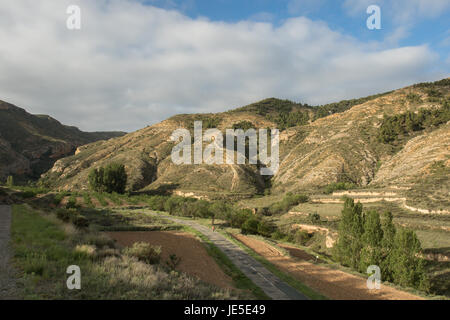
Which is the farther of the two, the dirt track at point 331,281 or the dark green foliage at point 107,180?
the dark green foliage at point 107,180

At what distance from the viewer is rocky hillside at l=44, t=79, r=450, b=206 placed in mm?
59000

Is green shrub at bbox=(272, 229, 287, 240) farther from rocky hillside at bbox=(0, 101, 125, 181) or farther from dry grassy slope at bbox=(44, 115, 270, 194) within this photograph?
rocky hillside at bbox=(0, 101, 125, 181)

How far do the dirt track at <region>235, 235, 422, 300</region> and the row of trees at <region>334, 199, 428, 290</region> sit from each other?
3080 mm

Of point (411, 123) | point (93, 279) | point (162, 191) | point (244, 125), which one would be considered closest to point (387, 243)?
point (93, 279)

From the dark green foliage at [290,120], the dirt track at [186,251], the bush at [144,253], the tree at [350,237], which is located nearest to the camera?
the bush at [144,253]

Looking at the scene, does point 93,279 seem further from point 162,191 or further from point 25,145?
point 25,145

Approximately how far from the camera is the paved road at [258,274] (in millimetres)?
14578

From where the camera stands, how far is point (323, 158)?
76375mm

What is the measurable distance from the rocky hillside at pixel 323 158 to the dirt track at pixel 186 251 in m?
38.6

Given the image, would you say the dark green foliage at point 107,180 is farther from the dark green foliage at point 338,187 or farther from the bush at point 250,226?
the dark green foliage at point 338,187

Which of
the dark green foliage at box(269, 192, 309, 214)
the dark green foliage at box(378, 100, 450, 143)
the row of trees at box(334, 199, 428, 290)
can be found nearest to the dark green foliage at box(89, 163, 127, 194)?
the dark green foliage at box(269, 192, 309, 214)

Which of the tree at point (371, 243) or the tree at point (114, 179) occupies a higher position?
the tree at point (114, 179)

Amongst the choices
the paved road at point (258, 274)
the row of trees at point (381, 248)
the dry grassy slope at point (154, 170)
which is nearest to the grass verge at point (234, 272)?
the paved road at point (258, 274)

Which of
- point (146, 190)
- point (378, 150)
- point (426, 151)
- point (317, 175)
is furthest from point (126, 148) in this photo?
point (426, 151)
